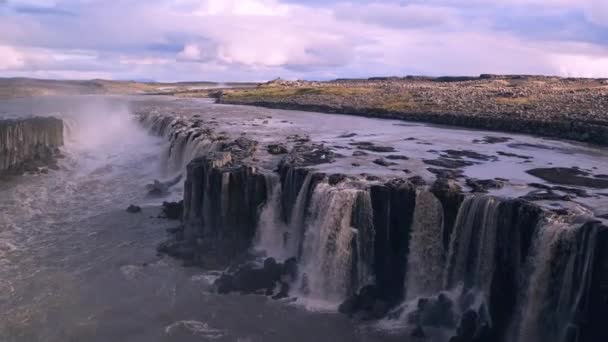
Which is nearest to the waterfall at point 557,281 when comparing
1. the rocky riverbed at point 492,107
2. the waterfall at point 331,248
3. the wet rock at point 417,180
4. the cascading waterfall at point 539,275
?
the cascading waterfall at point 539,275

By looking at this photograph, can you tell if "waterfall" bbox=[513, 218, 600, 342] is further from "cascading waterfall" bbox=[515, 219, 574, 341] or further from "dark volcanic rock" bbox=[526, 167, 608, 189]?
"dark volcanic rock" bbox=[526, 167, 608, 189]

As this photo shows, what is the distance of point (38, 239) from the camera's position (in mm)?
32375

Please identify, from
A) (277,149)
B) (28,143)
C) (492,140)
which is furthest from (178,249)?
(28,143)

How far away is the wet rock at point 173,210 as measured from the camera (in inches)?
1446

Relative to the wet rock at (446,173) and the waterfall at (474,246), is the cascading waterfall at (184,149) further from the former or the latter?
the waterfall at (474,246)

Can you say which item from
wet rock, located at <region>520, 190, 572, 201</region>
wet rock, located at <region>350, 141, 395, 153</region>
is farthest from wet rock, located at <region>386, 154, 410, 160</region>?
wet rock, located at <region>520, 190, 572, 201</region>

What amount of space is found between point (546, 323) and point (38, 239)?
25.9 m

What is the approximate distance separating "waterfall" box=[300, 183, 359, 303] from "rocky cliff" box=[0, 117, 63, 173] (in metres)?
33.9

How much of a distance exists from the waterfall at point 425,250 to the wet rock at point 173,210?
16.9 m

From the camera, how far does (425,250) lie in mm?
24250

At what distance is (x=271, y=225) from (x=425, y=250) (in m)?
8.79

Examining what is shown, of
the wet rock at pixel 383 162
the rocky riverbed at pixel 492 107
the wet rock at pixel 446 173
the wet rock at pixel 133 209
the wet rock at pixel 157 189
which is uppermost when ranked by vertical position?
the rocky riverbed at pixel 492 107

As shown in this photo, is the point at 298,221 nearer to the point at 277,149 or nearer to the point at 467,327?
the point at 467,327

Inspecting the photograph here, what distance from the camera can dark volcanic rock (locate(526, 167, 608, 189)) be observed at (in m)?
28.3
